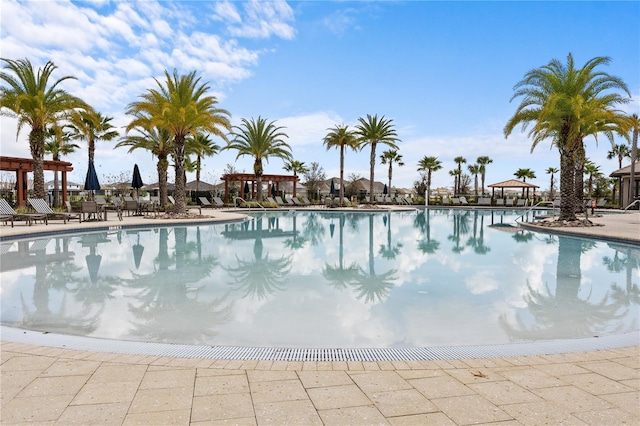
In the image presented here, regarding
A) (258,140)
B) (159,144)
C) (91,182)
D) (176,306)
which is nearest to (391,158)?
(258,140)

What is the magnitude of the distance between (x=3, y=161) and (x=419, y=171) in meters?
41.3

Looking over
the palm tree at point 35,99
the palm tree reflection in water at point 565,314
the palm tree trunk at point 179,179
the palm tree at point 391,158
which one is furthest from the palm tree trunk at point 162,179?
the palm tree at point 391,158

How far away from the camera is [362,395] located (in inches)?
104

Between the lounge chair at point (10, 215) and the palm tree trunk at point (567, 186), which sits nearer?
the lounge chair at point (10, 215)

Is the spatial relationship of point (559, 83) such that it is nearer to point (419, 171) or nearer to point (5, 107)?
point (5, 107)

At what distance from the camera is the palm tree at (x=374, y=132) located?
103 feet

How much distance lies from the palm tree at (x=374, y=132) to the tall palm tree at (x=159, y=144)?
14.3 metres

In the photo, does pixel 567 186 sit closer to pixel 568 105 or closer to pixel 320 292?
pixel 568 105

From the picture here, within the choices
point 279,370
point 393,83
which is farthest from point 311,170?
point 279,370

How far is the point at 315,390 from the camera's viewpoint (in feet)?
8.84

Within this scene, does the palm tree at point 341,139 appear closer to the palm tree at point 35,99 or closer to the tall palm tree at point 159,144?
the tall palm tree at point 159,144

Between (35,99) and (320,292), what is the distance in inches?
665

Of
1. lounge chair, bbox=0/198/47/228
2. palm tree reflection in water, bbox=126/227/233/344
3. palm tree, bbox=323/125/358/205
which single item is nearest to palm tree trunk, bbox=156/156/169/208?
lounge chair, bbox=0/198/47/228

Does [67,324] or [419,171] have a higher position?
[419,171]
